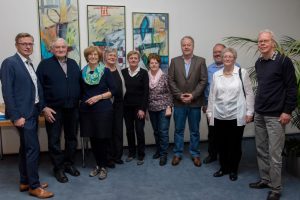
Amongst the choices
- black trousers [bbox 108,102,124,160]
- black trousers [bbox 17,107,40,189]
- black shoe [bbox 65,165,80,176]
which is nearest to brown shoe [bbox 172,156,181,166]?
black trousers [bbox 108,102,124,160]

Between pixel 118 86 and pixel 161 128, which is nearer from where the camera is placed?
pixel 118 86

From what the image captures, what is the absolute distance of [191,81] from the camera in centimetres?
371

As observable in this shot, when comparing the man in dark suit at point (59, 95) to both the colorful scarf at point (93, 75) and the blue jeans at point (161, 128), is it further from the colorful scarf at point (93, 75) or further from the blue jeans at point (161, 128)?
the blue jeans at point (161, 128)

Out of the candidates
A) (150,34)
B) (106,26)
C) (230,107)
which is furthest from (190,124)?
(106,26)

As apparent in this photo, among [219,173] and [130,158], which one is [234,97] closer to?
[219,173]

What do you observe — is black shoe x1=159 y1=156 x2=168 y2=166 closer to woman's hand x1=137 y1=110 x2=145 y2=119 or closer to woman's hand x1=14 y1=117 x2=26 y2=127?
woman's hand x1=137 y1=110 x2=145 y2=119

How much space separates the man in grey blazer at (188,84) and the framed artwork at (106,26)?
3.22 feet

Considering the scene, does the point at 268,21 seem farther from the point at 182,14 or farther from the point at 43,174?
the point at 43,174

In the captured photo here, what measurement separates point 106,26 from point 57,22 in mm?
628

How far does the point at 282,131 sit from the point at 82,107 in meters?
1.96

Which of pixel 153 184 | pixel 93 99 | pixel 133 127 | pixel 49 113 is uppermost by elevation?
pixel 93 99

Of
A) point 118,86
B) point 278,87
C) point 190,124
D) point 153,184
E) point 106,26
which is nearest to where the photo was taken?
point 278,87

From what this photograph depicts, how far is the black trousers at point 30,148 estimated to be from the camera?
2.88 meters

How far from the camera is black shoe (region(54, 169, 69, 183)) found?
336 cm
